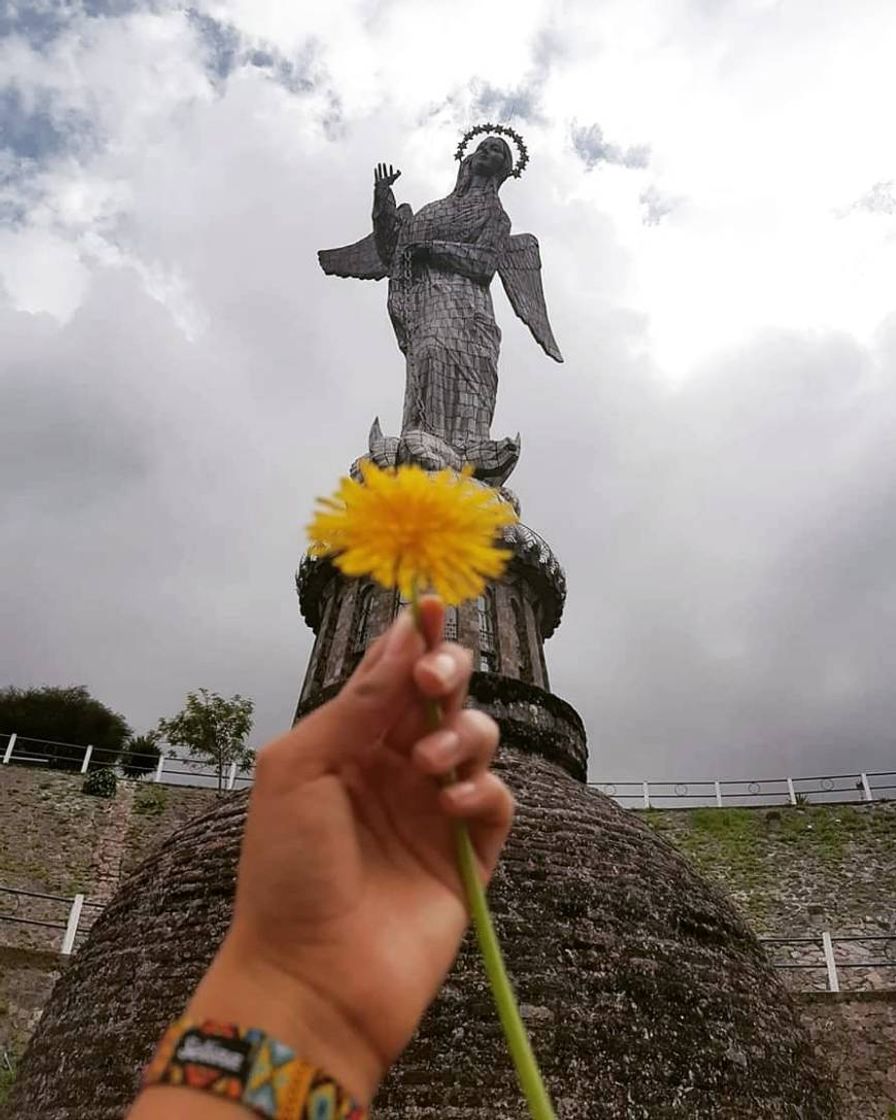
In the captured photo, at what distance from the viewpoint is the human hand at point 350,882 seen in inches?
49.5

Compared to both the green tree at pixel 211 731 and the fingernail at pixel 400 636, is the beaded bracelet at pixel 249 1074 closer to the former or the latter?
the fingernail at pixel 400 636

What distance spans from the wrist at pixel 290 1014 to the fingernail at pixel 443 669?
18.6 inches

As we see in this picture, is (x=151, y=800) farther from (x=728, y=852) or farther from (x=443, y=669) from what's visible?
(x=443, y=669)

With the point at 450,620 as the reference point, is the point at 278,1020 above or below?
below

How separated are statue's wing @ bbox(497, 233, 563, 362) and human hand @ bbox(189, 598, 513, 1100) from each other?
12.9 metres

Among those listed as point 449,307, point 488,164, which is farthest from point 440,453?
point 488,164

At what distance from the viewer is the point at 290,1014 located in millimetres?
1235

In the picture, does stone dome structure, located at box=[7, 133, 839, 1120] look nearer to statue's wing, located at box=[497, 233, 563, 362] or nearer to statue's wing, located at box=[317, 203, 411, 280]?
statue's wing, located at box=[497, 233, 563, 362]

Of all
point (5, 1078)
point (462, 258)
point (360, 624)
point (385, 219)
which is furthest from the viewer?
point (385, 219)

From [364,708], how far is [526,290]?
527 inches

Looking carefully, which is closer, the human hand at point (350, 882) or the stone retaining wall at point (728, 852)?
the human hand at point (350, 882)

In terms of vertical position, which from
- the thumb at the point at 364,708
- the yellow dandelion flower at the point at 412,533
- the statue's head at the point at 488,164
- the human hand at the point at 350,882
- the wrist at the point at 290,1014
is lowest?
the wrist at the point at 290,1014

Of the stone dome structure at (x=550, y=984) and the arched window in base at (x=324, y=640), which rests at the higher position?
the arched window in base at (x=324, y=640)

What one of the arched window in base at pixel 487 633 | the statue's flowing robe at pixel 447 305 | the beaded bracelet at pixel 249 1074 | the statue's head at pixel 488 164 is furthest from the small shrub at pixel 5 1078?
the statue's head at pixel 488 164
